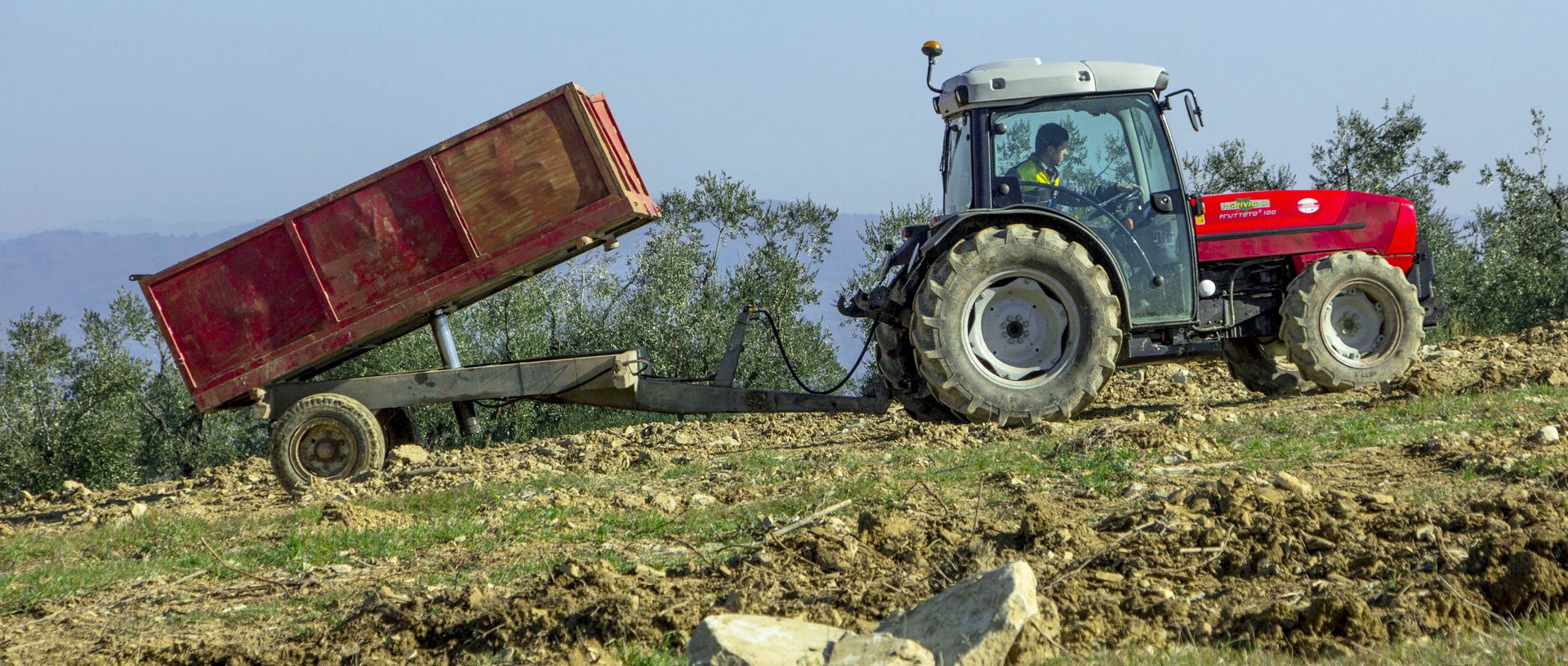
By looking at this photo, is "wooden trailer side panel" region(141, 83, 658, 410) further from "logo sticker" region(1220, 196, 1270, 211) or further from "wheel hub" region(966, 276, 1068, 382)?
"logo sticker" region(1220, 196, 1270, 211)

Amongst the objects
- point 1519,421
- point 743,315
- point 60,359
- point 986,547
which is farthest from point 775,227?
point 986,547

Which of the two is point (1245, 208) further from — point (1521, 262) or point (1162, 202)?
point (1521, 262)

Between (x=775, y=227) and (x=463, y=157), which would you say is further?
(x=775, y=227)

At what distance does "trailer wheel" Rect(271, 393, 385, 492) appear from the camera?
8.41m

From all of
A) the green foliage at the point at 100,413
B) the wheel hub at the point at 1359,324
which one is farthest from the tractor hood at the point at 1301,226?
the green foliage at the point at 100,413

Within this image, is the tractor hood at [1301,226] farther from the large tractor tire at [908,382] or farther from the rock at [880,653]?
the rock at [880,653]

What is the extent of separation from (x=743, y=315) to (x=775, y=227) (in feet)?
28.5

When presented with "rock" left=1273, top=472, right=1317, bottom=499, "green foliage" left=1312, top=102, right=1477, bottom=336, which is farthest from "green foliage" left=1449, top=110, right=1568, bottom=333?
"rock" left=1273, top=472, right=1317, bottom=499

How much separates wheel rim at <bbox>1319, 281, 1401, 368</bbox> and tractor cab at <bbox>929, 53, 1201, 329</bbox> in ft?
3.67

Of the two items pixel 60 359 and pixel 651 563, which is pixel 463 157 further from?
pixel 60 359

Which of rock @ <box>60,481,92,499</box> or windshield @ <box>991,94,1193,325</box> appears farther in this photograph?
rock @ <box>60,481,92,499</box>

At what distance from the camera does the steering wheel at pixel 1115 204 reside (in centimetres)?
802

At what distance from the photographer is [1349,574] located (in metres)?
4.08

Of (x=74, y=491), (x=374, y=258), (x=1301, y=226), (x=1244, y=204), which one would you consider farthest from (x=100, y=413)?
(x=1301, y=226)
